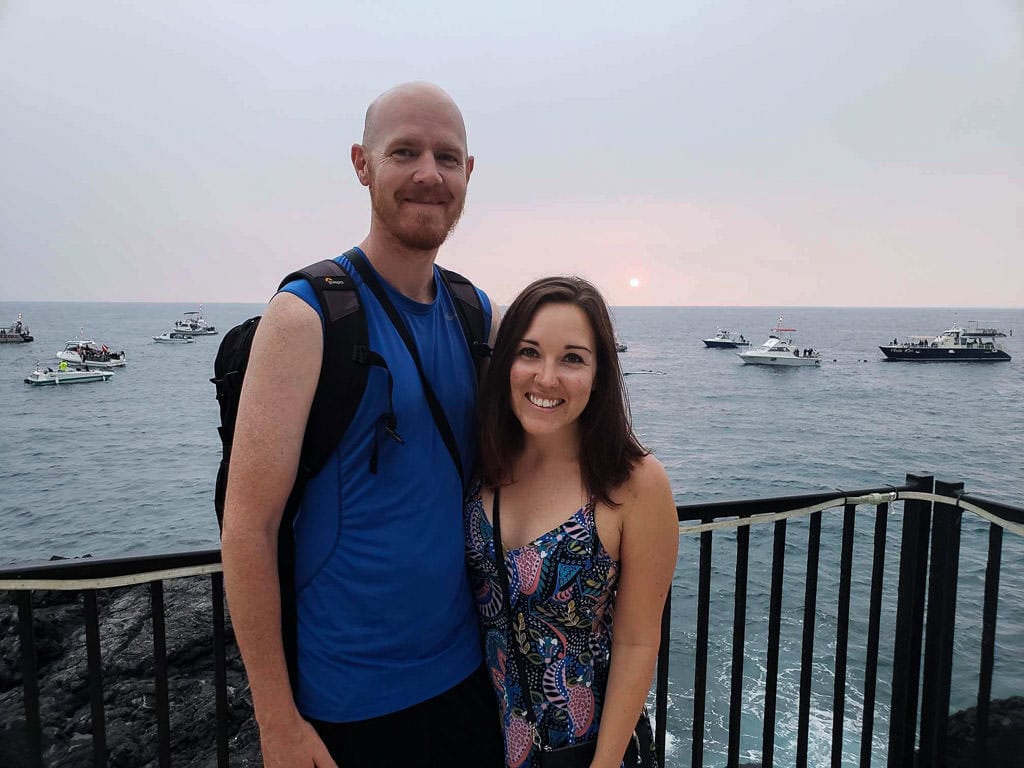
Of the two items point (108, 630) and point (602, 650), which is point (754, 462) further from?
point (602, 650)

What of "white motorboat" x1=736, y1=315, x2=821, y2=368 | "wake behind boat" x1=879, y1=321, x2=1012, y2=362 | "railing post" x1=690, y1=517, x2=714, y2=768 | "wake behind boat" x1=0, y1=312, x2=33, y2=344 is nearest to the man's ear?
"railing post" x1=690, y1=517, x2=714, y2=768

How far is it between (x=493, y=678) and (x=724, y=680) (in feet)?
49.6

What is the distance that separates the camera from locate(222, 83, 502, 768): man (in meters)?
1.67

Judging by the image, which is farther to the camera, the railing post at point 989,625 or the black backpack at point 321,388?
the railing post at point 989,625

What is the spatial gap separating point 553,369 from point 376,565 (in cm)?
74

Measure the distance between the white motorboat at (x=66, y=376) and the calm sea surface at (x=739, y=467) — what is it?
1211mm

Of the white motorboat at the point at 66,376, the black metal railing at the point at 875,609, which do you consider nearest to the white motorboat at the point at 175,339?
the white motorboat at the point at 66,376

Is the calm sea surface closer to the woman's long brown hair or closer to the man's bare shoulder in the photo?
the woman's long brown hair

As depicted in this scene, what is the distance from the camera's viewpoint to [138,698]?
10562 mm

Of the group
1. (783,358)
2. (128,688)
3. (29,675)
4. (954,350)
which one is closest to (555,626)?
(29,675)

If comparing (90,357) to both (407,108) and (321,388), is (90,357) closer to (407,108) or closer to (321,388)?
(407,108)

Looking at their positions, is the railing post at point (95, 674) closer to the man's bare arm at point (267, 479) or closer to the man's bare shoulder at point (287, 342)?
the man's bare arm at point (267, 479)

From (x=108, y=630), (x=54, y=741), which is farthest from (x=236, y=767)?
(x=108, y=630)

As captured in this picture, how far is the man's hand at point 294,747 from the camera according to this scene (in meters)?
1.74
